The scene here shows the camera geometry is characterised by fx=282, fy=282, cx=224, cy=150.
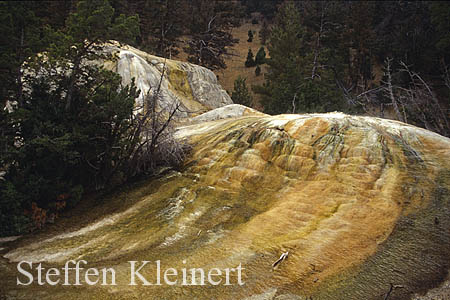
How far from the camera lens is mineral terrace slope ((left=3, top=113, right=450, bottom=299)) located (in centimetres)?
371

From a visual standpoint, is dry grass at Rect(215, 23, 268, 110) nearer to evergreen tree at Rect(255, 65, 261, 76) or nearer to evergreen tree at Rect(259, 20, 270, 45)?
evergreen tree at Rect(255, 65, 261, 76)

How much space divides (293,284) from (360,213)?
185 centimetres

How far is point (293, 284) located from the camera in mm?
3678

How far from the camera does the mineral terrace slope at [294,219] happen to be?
3707mm

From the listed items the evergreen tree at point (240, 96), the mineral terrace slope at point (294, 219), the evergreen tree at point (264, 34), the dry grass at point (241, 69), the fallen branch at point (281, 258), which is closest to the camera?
the mineral terrace slope at point (294, 219)

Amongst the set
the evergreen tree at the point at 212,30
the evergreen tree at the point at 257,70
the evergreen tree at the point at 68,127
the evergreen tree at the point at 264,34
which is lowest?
the evergreen tree at the point at 68,127

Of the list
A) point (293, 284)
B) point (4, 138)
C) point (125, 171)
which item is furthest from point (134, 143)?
point (293, 284)

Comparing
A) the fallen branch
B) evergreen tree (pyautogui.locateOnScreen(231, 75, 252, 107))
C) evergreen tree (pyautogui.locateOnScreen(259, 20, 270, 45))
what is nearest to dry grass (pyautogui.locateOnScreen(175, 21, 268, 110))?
evergreen tree (pyautogui.locateOnScreen(259, 20, 270, 45))

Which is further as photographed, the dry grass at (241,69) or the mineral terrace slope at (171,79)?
the dry grass at (241,69)

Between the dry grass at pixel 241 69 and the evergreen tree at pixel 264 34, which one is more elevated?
the evergreen tree at pixel 264 34

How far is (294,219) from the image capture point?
4852 mm

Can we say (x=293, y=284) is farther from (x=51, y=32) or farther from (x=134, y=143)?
(x=51, y=32)

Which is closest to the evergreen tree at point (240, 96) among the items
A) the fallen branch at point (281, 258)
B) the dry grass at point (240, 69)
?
the dry grass at point (240, 69)

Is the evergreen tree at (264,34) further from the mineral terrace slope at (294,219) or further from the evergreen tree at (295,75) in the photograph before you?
the mineral terrace slope at (294,219)
